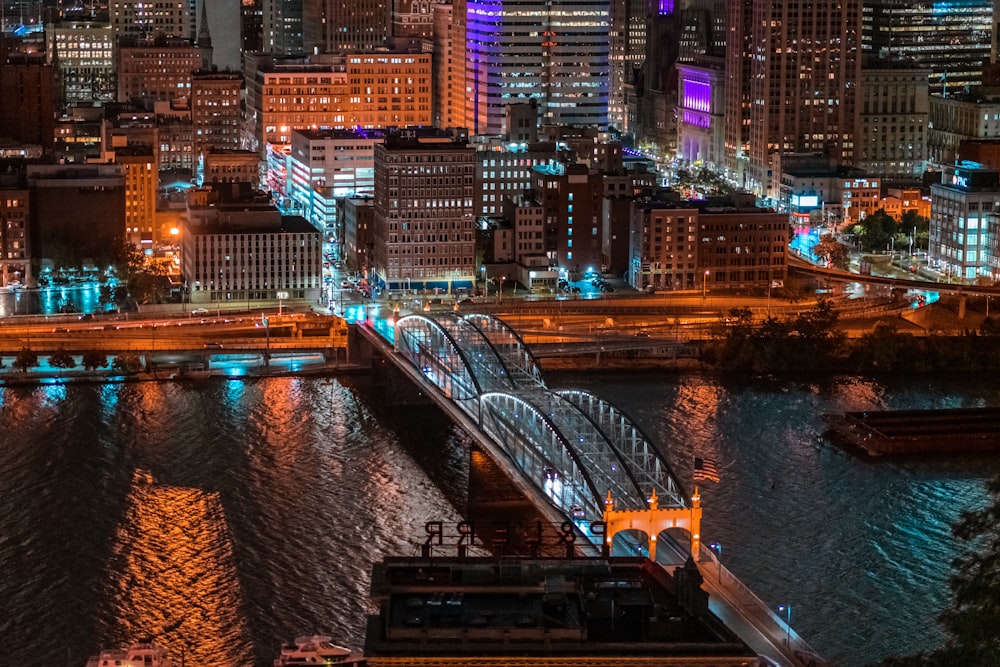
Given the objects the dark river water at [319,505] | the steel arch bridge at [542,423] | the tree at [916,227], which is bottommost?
the dark river water at [319,505]

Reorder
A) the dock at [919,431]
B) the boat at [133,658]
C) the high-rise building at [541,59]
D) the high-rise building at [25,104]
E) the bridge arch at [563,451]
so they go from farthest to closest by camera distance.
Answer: the high-rise building at [541,59]
the high-rise building at [25,104]
the dock at [919,431]
the bridge arch at [563,451]
the boat at [133,658]

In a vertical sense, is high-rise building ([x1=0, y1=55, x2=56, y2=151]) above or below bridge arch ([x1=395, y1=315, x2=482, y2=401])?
above

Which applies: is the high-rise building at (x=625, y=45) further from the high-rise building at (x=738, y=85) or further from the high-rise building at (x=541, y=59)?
the high-rise building at (x=738, y=85)

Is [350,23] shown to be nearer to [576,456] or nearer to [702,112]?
[702,112]

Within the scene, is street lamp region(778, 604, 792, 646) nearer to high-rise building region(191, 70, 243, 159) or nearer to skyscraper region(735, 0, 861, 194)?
skyscraper region(735, 0, 861, 194)

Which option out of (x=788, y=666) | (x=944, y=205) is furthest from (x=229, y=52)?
(x=788, y=666)

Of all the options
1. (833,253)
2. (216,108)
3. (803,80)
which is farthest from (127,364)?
(216,108)

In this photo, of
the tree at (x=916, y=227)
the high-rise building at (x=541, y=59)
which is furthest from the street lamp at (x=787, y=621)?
the high-rise building at (x=541, y=59)

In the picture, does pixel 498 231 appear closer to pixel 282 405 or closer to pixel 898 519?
pixel 282 405

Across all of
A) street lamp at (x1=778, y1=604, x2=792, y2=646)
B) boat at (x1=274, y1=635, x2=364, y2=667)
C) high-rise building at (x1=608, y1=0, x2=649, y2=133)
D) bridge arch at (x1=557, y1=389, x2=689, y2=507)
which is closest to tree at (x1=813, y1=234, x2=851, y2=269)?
bridge arch at (x1=557, y1=389, x2=689, y2=507)
